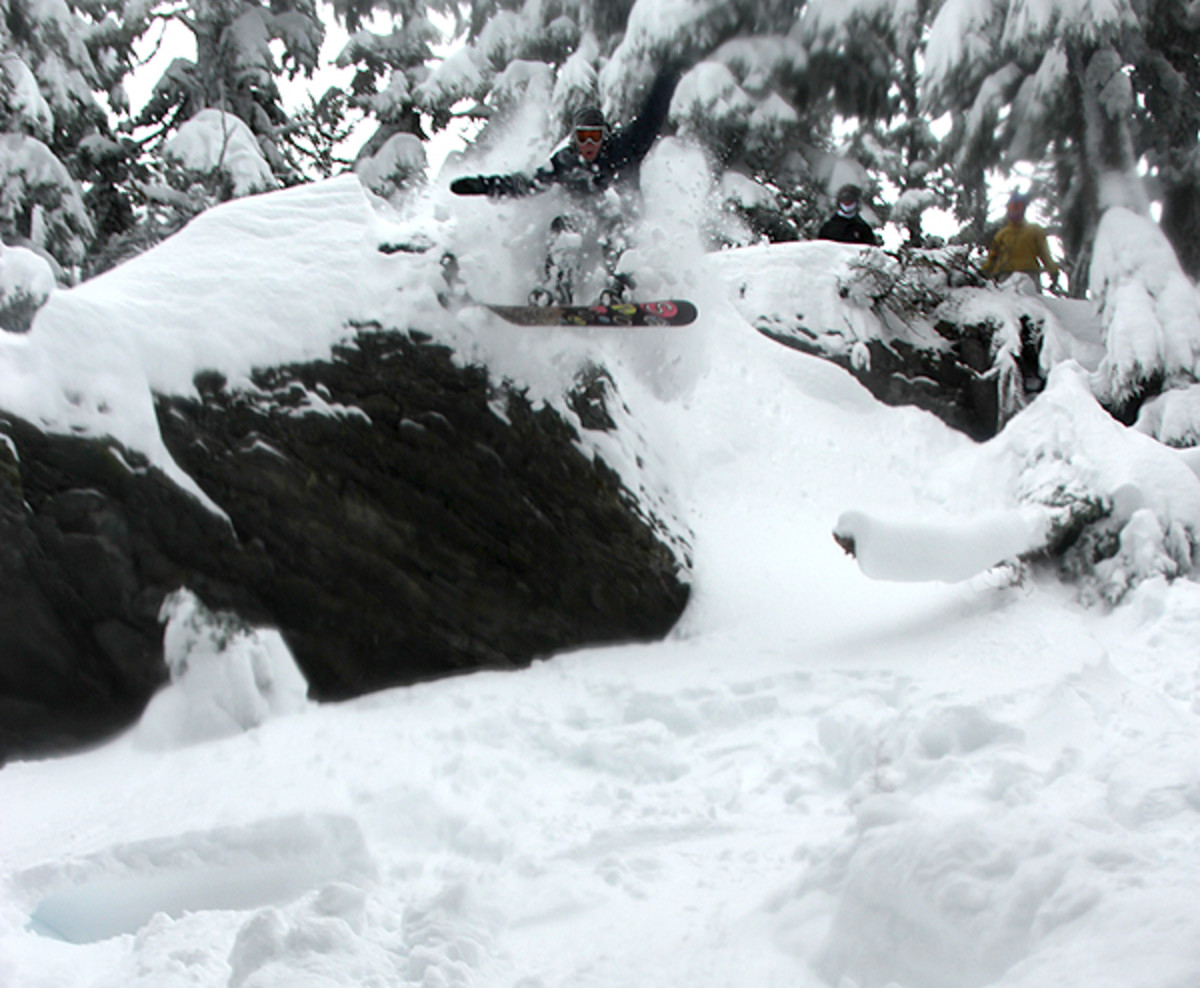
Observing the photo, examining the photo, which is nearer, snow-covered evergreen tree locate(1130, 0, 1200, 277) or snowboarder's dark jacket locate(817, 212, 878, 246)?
snow-covered evergreen tree locate(1130, 0, 1200, 277)

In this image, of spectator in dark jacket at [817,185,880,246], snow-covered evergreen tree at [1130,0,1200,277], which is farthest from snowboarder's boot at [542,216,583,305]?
snow-covered evergreen tree at [1130,0,1200,277]

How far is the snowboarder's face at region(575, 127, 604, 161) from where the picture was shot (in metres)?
5.61

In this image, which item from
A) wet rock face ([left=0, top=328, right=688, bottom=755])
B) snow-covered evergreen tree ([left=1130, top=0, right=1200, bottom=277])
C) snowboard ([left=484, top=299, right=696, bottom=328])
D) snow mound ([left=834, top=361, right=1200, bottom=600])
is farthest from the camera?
snow-covered evergreen tree ([left=1130, top=0, right=1200, bottom=277])

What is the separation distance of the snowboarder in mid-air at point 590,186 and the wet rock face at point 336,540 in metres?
1.08

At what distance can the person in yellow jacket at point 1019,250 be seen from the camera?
849 centimetres

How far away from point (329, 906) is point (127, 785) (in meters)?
1.43

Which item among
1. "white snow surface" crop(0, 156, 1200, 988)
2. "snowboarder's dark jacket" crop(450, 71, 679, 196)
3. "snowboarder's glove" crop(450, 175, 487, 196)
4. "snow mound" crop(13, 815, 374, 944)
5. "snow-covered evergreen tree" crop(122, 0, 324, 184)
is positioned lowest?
"snow mound" crop(13, 815, 374, 944)

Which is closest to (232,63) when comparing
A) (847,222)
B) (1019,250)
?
(847,222)

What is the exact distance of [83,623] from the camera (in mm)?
3578

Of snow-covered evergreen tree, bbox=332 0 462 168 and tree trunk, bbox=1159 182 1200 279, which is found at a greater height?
snow-covered evergreen tree, bbox=332 0 462 168

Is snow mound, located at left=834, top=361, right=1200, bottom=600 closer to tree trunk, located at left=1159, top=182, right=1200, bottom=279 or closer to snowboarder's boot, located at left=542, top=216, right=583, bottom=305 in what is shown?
snowboarder's boot, located at left=542, top=216, right=583, bottom=305

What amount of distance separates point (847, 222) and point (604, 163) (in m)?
4.76

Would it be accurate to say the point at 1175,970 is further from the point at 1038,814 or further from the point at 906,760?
the point at 906,760

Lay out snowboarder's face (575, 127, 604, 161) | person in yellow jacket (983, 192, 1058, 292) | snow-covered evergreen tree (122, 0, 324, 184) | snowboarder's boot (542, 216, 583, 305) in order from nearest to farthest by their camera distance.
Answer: snowboarder's boot (542, 216, 583, 305) → snowboarder's face (575, 127, 604, 161) → person in yellow jacket (983, 192, 1058, 292) → snow-covered evergreen tree (122, 0, 324, 184)
